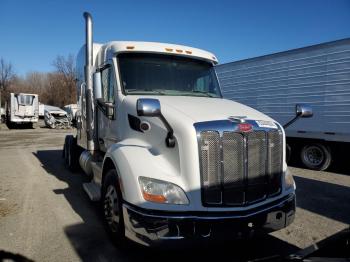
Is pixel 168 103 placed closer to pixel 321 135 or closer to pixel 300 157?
pixel 321 135

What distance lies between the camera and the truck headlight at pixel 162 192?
379 centimetres

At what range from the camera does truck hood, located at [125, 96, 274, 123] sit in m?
4.26

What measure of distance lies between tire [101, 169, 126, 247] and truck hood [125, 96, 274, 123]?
1.08m

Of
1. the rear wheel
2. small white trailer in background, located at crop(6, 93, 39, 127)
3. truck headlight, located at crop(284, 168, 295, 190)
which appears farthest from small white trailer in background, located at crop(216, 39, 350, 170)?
small white trailer in background, located at crop(6, 93, 39, 127)

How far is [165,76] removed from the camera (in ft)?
18.4

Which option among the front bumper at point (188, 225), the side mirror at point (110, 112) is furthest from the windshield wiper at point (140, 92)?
the front bumper at point (188, 225)

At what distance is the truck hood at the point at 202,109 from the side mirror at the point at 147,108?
392 mm

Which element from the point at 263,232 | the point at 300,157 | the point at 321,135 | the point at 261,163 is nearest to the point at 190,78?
the point at 261,163

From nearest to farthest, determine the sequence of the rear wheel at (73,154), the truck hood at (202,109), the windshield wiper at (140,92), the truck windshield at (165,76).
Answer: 1. the truck hood at (202,109)
2. the windshield wiper at (140,92)
3. the truck windshield at (165,76)
4. the rear wheel at (73,154)

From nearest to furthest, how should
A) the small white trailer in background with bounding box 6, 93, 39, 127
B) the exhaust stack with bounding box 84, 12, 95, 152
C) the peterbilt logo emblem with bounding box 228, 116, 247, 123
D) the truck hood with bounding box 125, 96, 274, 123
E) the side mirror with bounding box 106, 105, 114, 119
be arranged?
the peterbilt logo emblem with bounding box 228, 116, 247, 123 → the truck hood with bounding box 125, 96, 274, 123 → the side mirror with bounding box 106, 105, 114, 119 → the exhaust stack with bounding box 84, 12, 95, 152 → the small white trailer in background with bounding box 6, 93, 39, 127

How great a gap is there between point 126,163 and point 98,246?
49.7 inches

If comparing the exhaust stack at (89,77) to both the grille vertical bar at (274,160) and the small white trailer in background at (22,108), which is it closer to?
the grille vertical bar at (274,160)

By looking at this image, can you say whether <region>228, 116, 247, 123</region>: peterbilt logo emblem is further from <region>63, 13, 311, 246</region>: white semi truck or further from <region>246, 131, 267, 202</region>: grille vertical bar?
<region>246, 131, 267, 202</region>: grille vertical bar

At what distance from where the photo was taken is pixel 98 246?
15.2 ft
